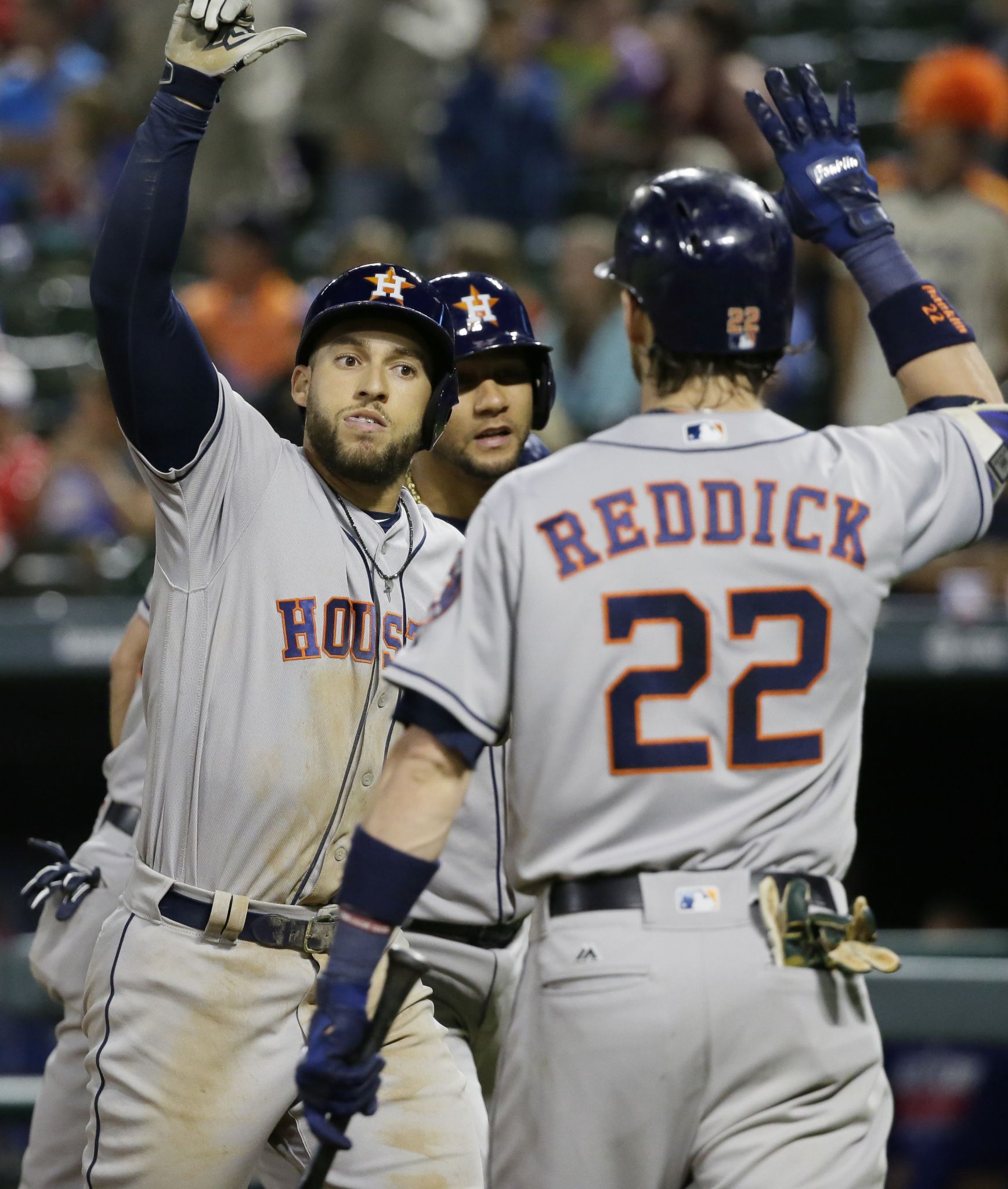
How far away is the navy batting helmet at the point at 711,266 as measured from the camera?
253 centimetres

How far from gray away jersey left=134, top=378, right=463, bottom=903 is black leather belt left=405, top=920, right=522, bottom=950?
0.67m

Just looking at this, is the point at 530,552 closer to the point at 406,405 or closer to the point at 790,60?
the point at 406,405

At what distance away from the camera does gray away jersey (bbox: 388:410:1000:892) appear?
2.39 meters

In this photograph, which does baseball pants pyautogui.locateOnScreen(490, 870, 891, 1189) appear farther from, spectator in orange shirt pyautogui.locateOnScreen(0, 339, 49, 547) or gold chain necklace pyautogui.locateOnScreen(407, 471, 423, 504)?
spectator in orange shirt pyautogui.locateOnScreen(0, 339, 49, 547)

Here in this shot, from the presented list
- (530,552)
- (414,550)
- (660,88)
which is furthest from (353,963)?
(660,88)

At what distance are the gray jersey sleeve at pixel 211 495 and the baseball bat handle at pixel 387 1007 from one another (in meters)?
0.83

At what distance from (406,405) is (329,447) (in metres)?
0.16

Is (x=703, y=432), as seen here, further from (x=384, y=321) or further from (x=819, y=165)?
(x=384, y=321)

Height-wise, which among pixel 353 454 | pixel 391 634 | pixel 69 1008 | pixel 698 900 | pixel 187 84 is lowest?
pixel 69 1008

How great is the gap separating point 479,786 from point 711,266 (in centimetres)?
145

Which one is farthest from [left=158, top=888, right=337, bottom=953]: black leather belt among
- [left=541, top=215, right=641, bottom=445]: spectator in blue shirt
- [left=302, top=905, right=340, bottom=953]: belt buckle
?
[left=541, top=215, right=641, bottom=445]: spectator in blue shirt

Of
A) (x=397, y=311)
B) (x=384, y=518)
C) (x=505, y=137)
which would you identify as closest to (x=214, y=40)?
(x=397, y=311)

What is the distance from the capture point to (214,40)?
9.39ft

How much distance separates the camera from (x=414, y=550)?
129 inches
